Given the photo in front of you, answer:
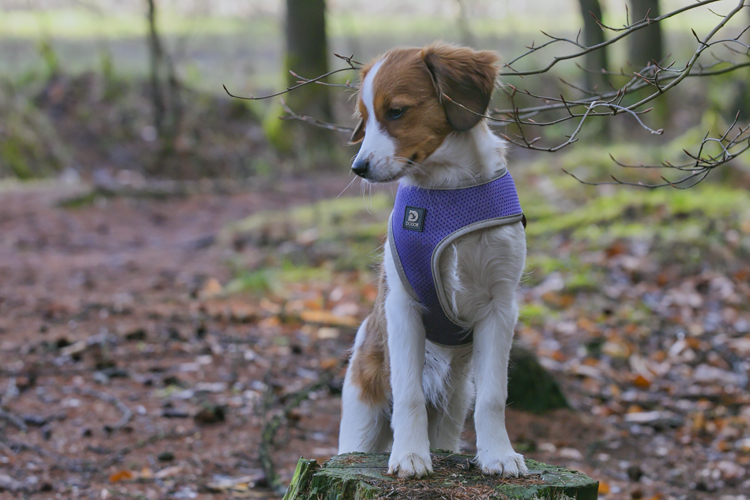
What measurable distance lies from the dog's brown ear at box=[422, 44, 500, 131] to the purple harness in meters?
0.30

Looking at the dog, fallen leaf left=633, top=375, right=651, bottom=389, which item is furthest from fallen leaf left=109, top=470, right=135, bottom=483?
fallen leaf left=633, top=375, right=651, bottom=389

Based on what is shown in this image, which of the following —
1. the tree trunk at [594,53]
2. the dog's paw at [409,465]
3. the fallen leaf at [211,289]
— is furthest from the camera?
the tree trunk at [594,53]

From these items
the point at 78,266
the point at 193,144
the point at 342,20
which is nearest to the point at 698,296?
the point at 78,266

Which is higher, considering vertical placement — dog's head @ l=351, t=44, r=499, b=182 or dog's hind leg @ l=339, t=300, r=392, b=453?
dog's head @ l=351, t=44, r=499, b=182

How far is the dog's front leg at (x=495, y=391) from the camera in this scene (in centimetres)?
264

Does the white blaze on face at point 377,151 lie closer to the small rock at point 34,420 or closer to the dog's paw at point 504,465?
the dog's paw at point 504,465

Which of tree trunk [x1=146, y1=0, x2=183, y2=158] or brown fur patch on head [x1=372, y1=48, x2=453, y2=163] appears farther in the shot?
tree trunk [x1=146, y1=0, x2=183, y2=158]

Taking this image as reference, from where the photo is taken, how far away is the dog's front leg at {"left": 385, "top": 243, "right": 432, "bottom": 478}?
261cm

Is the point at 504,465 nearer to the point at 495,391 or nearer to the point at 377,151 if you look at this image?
the point at 495,391

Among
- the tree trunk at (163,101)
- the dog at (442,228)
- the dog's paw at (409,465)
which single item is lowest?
the dog's paw at (409,465)

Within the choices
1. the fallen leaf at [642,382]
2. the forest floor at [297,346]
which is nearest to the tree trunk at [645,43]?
the forest floor at [297,346]

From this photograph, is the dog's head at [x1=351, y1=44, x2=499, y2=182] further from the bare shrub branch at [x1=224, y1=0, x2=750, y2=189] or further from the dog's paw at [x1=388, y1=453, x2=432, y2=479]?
the dog's paw at [x1=388, y1=453, x2=432, y2=479]

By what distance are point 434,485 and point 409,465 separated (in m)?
0.12

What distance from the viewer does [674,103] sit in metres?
17.5
